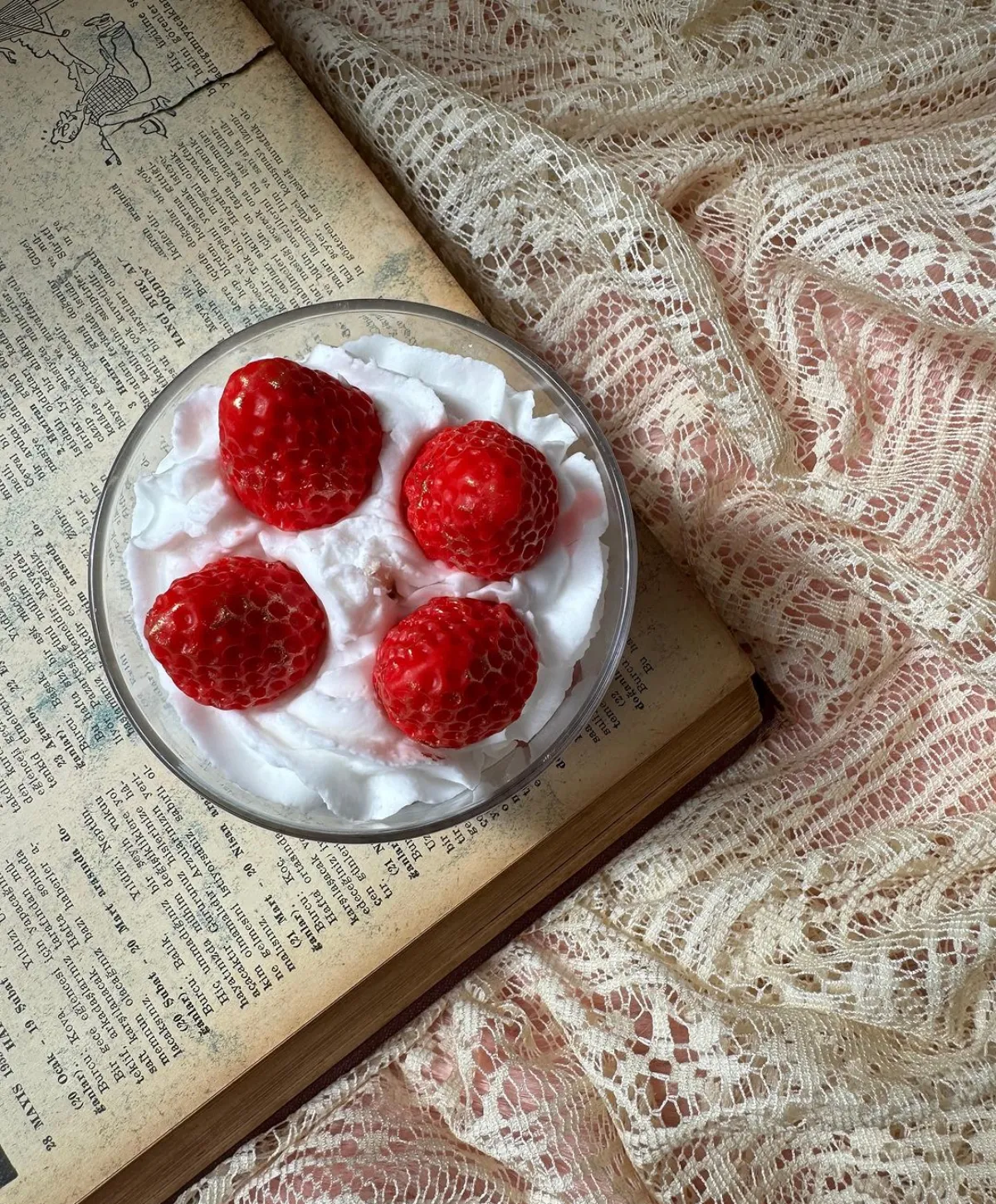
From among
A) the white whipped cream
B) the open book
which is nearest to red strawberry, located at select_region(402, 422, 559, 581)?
the white whipped cream

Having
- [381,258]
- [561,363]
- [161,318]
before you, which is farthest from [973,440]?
[161,318]

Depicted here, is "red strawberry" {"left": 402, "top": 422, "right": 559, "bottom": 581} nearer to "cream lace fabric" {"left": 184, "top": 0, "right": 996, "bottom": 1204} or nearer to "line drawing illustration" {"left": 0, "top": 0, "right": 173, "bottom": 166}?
"cream lace fabric" {"left": 184, "top": 0, "right": 996, "bottom": 1204}

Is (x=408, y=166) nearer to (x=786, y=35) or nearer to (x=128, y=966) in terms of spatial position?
(x=786, y=35)

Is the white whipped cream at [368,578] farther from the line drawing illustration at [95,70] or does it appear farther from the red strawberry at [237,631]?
the line drawing illustration at [95,70]

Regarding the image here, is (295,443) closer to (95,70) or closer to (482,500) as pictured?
(482,500)

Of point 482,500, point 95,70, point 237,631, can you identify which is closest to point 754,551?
point 482,500

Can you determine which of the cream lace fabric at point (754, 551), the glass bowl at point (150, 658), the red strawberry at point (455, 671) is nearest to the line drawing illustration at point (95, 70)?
the cream lace fabric at point (754, 551)
